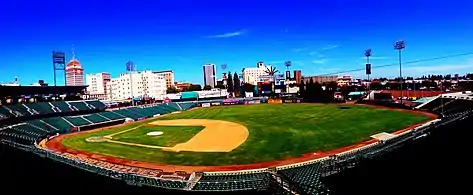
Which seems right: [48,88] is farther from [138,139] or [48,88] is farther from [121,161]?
[121,161]

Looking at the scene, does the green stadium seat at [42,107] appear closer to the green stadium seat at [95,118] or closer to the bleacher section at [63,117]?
the bleacher section at [63,117]

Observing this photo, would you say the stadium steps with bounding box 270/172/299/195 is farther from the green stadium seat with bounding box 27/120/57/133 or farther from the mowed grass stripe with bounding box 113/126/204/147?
the green stadium seat with bounding box 27/120/57/133

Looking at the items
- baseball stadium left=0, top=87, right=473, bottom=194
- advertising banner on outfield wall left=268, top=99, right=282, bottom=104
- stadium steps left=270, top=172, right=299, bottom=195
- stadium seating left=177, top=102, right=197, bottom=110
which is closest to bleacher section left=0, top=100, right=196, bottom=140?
baseball stadium left=0, top=87, right=473, bottom=194

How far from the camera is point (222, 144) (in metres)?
32.6

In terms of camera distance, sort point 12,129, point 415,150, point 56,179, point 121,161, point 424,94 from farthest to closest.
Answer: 1. point 424,94
2. point 12,129
3. point 121,161
4. point 415,150
5. point 56,179

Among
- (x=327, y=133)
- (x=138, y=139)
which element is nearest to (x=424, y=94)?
(x=327, y=133)

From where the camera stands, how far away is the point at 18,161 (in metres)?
12.5

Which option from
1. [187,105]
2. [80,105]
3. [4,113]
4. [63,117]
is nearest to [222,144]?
[63,117]

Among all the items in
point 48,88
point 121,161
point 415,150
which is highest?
point 48,88

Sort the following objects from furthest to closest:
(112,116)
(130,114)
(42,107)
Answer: (130,114) < (112,116) < (42,107)

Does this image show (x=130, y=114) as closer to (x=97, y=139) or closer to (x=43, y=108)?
(x=43, y=108)

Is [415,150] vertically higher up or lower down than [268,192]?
higher up

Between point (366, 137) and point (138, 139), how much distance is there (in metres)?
24.2

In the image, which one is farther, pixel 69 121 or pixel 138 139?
pixel 69 121
